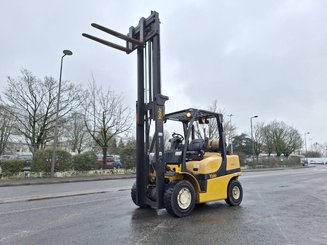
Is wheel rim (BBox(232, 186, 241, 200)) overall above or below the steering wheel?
below

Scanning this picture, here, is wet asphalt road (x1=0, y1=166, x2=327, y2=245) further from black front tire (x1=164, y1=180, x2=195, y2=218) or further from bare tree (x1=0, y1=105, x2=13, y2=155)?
bare tree (x1=0, y1=105, x2=13, y2=155)

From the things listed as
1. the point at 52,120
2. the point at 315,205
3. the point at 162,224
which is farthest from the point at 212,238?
the point at 52,120

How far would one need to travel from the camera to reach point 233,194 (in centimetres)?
838

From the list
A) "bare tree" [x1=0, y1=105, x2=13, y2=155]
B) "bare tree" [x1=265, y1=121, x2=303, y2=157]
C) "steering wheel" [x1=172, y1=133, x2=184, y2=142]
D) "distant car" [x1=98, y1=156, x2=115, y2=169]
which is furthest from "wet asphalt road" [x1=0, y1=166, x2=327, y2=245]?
"bare tree" [x1=265, y1=121, x2=303, y2=157]

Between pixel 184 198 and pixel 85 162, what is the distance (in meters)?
17.7

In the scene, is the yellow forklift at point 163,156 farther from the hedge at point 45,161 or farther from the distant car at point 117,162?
the distant car at point 117,162

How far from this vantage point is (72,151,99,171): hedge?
22.6 metres

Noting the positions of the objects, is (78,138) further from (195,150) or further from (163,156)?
(163,156)

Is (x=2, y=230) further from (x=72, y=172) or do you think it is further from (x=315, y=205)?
(x=72, y=172)

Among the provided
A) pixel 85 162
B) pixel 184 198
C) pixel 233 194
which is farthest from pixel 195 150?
pixel 85 162

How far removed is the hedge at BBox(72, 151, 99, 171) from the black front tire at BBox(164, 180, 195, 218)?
1736 cm

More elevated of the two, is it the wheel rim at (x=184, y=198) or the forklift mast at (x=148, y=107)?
the forklift mast at (x=148, y=107)

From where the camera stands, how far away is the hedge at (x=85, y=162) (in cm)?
2258

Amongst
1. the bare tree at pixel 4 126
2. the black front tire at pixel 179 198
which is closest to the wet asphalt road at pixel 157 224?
the black front tire at pixel 179 198
